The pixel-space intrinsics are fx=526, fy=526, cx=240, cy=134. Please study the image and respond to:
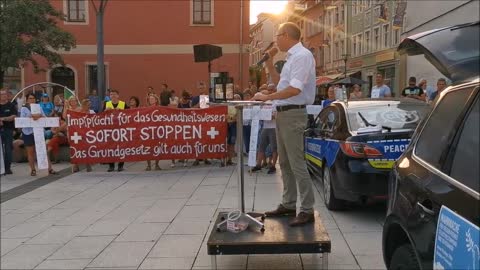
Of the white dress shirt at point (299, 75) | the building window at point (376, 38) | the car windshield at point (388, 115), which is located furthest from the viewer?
the building window at point (376, 38)

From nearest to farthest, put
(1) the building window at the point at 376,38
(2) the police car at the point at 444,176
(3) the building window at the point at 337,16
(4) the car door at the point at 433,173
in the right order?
(2) the police car at the point at 444,176 → (4) the car door at the point at 433,173 → (1) the building window at the point at 376,38 → (3) the building window at the point at 337,16

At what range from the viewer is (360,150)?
20.6ft

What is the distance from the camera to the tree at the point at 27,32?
20219mm

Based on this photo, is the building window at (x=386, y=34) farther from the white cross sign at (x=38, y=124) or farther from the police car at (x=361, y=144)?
the police car at (x=361, y=144)

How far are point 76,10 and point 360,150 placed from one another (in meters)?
24.6

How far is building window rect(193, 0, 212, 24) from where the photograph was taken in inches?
1099

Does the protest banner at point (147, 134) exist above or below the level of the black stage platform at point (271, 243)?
above

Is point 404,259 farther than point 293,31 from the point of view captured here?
No

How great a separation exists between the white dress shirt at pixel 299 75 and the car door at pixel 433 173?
175cm

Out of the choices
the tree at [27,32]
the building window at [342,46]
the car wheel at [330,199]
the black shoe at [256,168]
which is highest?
the building window at [342,46]

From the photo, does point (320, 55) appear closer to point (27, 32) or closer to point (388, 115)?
point (27, 32)

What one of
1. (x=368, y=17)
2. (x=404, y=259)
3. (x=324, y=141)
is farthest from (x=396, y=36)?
(x=404, y=259)

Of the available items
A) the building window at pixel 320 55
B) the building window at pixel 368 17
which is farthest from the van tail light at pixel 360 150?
the building window at pixel 320 55

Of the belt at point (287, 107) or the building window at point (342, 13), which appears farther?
the building window at point (342, 13)
